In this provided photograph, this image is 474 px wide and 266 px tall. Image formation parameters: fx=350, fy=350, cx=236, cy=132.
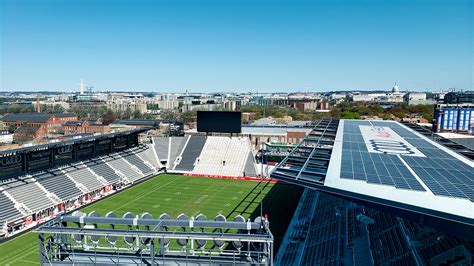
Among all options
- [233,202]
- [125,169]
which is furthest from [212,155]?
[233,202]

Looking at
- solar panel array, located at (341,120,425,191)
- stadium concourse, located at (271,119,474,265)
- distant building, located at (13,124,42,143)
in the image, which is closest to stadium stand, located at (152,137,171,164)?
stadium concourse, located at (271,119,474,265)

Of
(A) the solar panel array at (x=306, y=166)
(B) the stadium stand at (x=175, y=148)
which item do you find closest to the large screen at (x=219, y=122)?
(B) the stadium stand at (x=175, y=148)

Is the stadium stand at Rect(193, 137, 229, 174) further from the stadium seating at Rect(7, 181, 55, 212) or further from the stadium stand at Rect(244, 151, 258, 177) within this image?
the stadium seating at Rect(7, 181, 55, 212)

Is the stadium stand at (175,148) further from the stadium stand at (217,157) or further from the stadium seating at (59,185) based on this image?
the stadium seating at (59,185)

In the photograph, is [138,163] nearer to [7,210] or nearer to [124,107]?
[7,210]

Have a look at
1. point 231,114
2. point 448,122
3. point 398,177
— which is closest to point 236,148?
point 231,114
